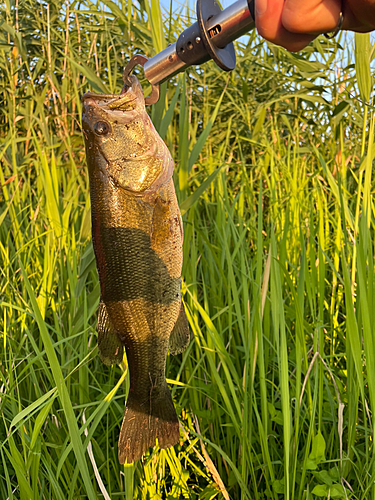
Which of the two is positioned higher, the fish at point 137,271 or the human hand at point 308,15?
the human hand at point 308,15

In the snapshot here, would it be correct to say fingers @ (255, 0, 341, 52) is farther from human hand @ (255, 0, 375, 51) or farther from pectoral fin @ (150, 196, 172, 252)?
pectoral fin @ (150, 196, 172, 252)

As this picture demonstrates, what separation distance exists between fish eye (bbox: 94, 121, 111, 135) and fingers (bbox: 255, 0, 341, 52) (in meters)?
0.56

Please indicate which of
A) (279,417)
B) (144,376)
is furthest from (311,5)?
(279,417)

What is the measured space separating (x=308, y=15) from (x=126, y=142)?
645 mm

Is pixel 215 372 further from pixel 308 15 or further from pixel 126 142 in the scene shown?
pixel 308 15

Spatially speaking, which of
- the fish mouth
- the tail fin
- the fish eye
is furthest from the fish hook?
the tail fin

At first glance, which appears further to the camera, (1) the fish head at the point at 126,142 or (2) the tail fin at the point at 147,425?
(1) the fish head at the point at 126,142

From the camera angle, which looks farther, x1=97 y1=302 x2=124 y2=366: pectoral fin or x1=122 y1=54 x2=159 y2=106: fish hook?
x1=97 y1=302 x2=124 y2=366: pectoral fin

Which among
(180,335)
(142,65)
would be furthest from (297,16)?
(180,335)

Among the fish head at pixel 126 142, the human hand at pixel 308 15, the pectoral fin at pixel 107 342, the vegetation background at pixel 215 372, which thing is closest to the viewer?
the human hand at pixel 308 15

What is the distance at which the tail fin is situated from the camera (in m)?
1.21

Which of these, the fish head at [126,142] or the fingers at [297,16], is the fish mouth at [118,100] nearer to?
the fish head at [126,142]

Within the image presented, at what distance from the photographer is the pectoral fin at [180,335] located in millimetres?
1365

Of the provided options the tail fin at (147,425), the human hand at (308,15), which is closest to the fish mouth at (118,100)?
the human hand at (308,15)
